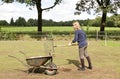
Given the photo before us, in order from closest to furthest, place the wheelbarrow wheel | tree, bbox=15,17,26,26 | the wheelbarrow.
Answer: the wheelbarrow → the wheelbarrow wheel → tree, bbox=15,17,26,26

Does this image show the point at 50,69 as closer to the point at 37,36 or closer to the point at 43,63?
the point at 43,63

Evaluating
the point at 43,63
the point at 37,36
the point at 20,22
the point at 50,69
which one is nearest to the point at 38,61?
the point at 43,63

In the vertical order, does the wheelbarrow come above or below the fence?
above

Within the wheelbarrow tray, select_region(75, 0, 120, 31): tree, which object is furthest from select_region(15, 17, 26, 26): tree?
the wheelbarrow tray

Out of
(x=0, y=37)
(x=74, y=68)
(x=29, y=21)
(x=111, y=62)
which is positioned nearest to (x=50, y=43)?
(x=74, y=68)

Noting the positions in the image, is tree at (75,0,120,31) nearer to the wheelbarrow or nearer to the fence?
the fence

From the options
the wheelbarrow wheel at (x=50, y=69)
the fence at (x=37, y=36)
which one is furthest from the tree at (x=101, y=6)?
the wheelbarrow wheel at (x=50, y=69)

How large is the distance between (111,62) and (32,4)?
22.0 meters

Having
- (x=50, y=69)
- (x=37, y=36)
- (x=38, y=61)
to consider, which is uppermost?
(x=38, y=61)

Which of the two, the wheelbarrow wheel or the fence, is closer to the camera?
the wheelbarrow wheel

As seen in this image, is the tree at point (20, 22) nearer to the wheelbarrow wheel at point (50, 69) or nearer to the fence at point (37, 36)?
the fence at point (37, 36)

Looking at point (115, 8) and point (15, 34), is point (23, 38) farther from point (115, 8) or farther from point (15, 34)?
point (115, 8)

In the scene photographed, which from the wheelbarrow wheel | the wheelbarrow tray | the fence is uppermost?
the wheelbarrow tray

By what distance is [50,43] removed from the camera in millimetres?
11195
